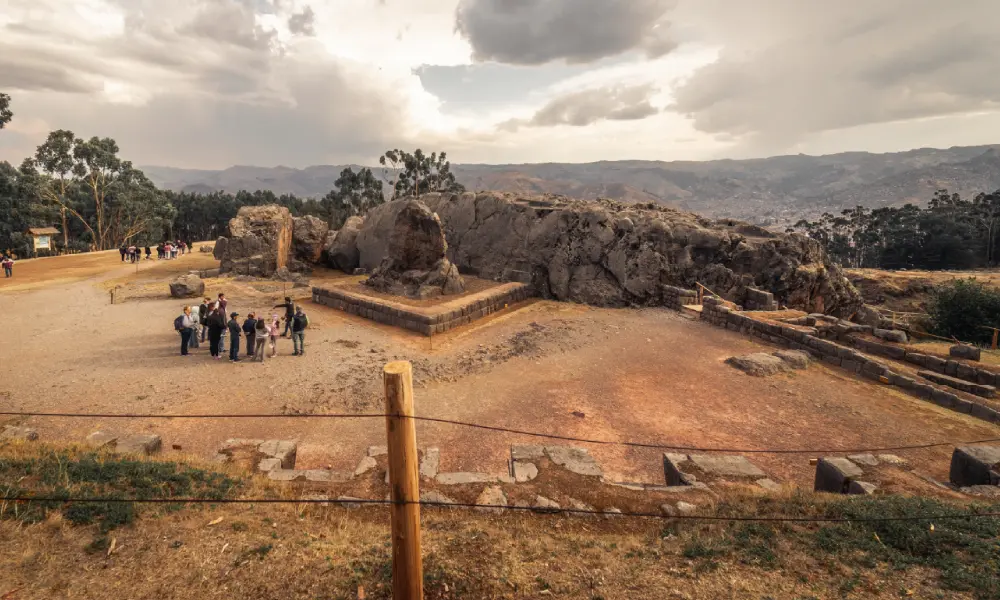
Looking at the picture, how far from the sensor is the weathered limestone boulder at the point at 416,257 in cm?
1903

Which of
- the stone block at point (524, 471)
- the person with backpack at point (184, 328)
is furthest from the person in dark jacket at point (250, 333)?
the stone block at point (524, 471)

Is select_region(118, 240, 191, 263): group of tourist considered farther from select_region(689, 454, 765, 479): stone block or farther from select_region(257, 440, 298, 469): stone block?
select_region(689, 454, 765, 479): stone block

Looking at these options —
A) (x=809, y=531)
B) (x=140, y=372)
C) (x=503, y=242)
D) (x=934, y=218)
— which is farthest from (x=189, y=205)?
(x=934, y=218)

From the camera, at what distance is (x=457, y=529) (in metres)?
5.59

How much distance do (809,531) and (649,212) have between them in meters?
18.1

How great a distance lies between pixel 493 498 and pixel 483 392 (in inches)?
164

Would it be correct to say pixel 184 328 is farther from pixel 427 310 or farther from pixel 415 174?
pixel 415 174

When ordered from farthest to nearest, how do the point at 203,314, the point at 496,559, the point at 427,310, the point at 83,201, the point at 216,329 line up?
the point at 83,201 < the point at 427,310 < the point at 203,314 < the point at 216,329 < the point at 496,559

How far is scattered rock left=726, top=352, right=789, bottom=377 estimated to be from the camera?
38.4 ft

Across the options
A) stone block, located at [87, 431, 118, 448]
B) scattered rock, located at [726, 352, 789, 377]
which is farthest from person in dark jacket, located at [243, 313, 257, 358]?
scattered rock, located at [726, 352, 789, 377]

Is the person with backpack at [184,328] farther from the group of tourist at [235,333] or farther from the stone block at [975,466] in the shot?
the stone block at [975,466]

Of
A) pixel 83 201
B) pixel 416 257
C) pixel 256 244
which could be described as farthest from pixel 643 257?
pixel 83 201

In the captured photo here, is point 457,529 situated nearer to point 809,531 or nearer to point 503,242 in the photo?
point 809,531

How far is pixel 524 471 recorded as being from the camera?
742 cm
